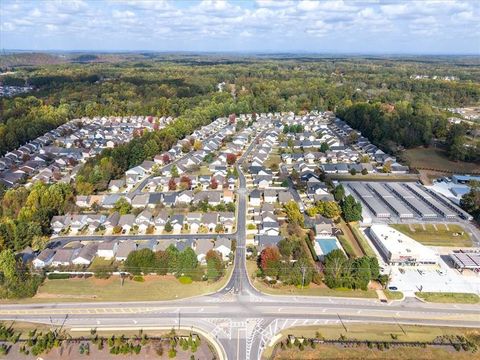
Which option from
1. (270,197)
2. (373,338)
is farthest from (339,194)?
(373,338)

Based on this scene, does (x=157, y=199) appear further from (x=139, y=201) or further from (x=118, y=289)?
→ (x=118, y=289)

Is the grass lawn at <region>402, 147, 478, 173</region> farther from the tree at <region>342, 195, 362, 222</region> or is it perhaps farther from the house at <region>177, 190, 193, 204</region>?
the house at <region>177, 190, 193, 204</region>

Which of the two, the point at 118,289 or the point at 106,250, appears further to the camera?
the point at 106,250

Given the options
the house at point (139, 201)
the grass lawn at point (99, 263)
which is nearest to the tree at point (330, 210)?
the house at point (139, 201)

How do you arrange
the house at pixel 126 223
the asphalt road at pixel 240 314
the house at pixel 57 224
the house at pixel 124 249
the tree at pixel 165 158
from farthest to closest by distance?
the tree at pixel 165 158, the house at pixel 126 223, the house at pixel 57 224, the house at pixel 124 249, the asphalt road at pixel 240 314

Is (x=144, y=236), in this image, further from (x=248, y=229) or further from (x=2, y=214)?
(x=2, y=214)

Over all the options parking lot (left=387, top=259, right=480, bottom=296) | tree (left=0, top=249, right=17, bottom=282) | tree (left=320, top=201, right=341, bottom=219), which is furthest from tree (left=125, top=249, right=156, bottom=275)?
parking lot (left=387, top=259, right=480, bottom=296)

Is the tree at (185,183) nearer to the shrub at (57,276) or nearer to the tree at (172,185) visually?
the tree at (172,185)
